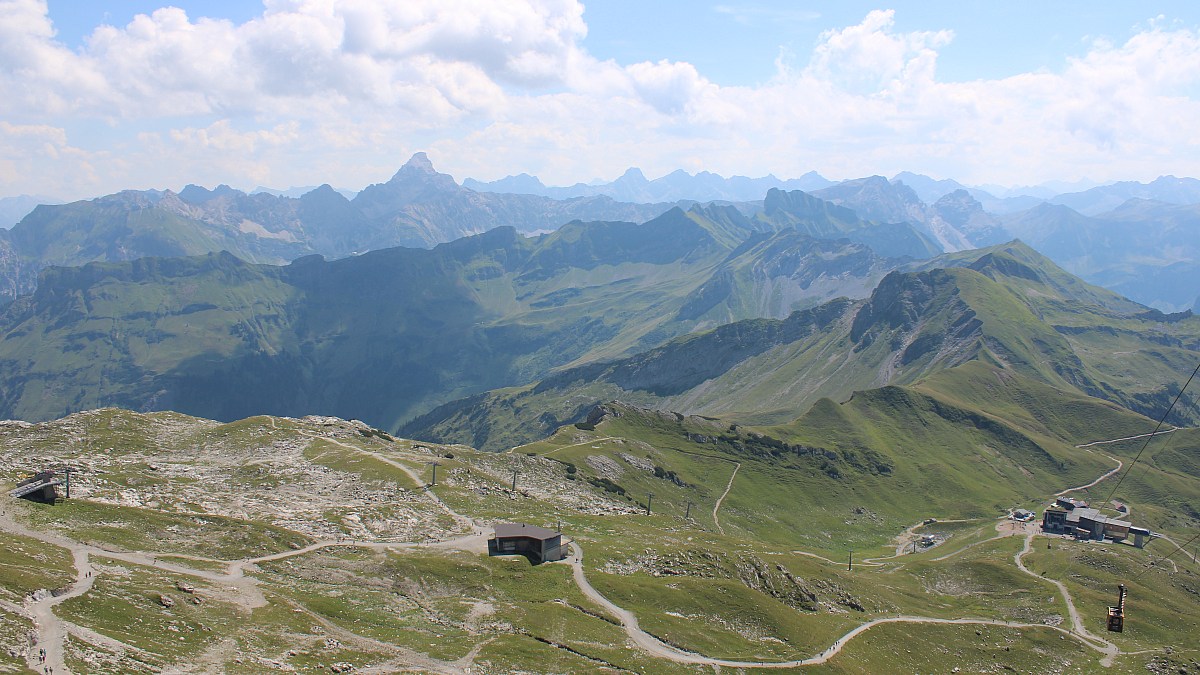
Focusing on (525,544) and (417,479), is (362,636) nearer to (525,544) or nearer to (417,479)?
(525,544)

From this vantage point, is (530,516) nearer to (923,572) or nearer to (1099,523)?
(923,572)

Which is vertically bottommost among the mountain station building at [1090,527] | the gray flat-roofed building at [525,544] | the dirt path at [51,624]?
the mountain station building at [1090,527]

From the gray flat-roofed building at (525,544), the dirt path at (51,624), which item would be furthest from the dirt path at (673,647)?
the dirt path at (51,624)

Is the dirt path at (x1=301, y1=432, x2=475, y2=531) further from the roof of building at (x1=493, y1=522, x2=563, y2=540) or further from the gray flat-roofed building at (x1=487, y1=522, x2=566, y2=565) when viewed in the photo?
the gray flat-roofed building at (x1=487, y1=522, x2=566, y2=565)

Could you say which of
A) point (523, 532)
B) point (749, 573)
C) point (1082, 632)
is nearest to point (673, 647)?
point (523, 532)

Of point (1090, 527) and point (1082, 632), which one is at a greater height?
point (1082, 632)

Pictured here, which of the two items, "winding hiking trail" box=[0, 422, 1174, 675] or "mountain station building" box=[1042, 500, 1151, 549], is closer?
"winding hiking trail" box=[0, 422, 1174, 675]

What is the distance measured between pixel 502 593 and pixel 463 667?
19739 mm

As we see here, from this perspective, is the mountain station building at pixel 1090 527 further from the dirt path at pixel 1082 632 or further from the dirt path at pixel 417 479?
the dirt path at pixel 417 479

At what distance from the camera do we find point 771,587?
106 metres

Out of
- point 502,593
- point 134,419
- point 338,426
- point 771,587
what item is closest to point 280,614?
point 502,593

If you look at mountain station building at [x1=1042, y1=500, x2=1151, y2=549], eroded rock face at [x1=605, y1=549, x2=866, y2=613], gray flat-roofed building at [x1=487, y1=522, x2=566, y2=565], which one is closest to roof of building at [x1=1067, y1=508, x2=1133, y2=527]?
mountain station building at [x1=1042, y1=500, x2=1151, y2=549]

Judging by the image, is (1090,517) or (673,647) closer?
(673,647)

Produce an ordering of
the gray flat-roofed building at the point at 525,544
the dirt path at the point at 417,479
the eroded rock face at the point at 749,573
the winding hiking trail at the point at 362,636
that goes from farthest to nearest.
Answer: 1. the dirt path at the point at 417,479
2. the eroded rock face at the point at 749,573
3. the gray flat-roofed building at the point at 525,544
4. the winding hiking trail at the point at 362,636
